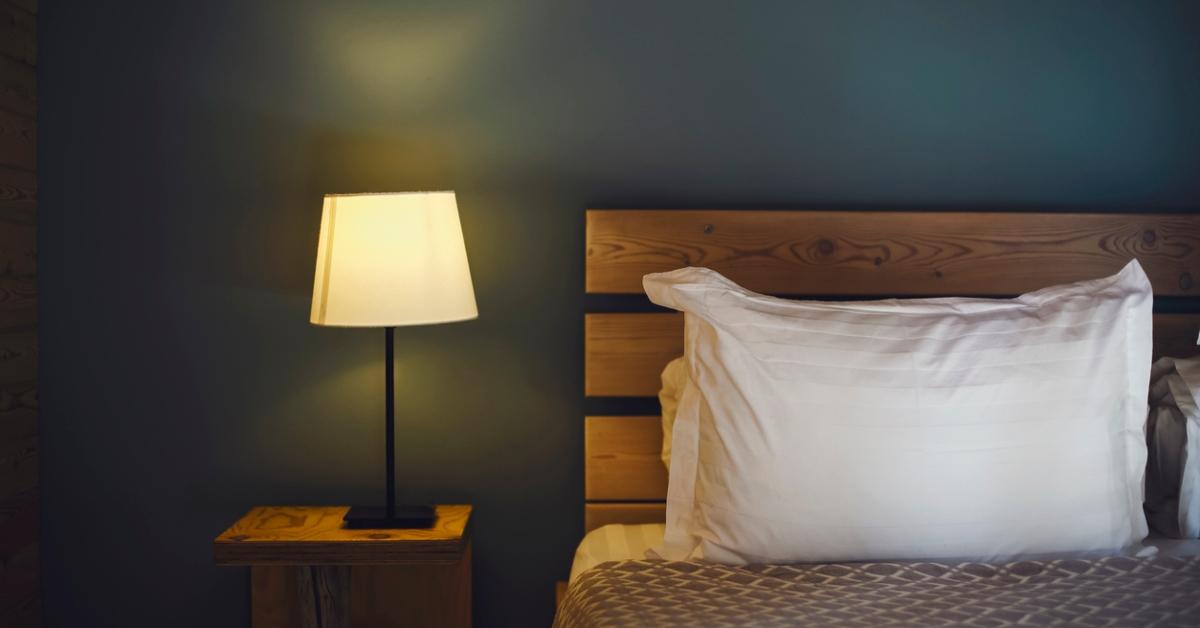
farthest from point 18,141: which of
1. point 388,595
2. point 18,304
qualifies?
point 388,595

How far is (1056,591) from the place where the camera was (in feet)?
4.43

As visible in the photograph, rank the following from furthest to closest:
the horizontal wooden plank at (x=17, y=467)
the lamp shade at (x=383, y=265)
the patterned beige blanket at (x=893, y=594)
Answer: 1. the horizontal wooden plank at (x=17, y=467)
2. the lamp shade at (x=383, y=265)
3. the patterned beige blanket at (x=893, y=594)

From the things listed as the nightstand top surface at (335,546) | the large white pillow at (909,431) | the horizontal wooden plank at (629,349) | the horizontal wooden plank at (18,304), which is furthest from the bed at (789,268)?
the horizontal wooden plank at (18,304)

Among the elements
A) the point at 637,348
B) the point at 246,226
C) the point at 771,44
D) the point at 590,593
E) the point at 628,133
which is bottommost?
the point at 590,593

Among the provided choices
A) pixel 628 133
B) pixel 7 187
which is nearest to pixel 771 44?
pixel 628 133

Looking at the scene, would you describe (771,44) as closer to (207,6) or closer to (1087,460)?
(1087,460)

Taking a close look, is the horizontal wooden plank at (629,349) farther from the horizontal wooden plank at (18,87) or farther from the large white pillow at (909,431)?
the horizontal wooden plank at (18,87)

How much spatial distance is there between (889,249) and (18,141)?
1.89m

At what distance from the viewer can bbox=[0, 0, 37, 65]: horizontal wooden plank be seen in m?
1.98

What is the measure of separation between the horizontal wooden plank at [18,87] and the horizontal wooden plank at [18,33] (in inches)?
0.7

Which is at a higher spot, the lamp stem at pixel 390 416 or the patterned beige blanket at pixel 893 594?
A: the lamp stem at pixel 390 416

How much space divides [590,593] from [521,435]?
0.77 m

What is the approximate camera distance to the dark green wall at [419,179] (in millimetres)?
2127

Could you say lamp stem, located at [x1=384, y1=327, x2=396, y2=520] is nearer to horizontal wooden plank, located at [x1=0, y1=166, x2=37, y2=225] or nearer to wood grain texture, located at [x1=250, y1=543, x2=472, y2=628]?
wood grain texture, located at [x1=250, y1=543, x2=472, y2=628]
